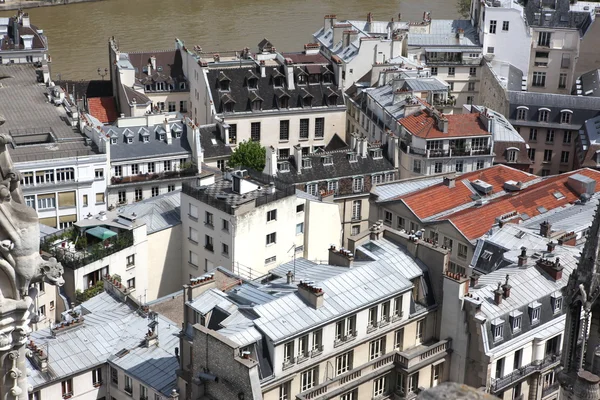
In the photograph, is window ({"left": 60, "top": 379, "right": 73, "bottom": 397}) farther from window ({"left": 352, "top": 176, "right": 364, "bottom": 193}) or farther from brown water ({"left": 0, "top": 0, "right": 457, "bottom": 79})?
brown water ({"left": 0, "top": 0, "right": 457, "bottom": 79})

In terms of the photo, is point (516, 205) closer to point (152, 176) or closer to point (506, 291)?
point (506, 291)

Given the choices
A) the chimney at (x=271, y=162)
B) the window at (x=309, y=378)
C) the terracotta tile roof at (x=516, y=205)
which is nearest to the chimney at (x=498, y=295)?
the window at (x=309, y=378)

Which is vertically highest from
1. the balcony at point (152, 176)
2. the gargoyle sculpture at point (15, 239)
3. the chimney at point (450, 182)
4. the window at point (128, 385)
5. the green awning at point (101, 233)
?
the gargoyle sculpture at point (15, 239)

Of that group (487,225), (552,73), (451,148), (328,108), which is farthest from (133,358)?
(552,73)

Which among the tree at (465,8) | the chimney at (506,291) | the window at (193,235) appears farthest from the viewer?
the tree at (465,8)

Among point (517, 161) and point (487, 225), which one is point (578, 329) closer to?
point (487, 225)

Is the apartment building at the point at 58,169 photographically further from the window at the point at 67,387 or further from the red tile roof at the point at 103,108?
the window at the point at 67,387
